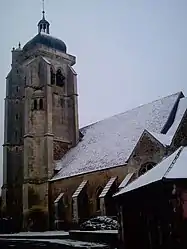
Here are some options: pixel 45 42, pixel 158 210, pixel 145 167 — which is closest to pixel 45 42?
pixel 45 42

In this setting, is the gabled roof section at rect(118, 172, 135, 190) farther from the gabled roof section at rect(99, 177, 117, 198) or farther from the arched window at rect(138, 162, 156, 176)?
Answer: the gabled roof section at rect(99, 177, 117, 198)

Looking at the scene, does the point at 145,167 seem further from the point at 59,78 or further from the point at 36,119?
the point at 59,78

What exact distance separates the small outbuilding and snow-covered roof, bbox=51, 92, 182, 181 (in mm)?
14319

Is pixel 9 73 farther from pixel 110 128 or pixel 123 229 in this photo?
pixel 123 229

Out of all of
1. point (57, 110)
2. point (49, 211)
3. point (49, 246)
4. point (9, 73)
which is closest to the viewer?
point (49, 246)

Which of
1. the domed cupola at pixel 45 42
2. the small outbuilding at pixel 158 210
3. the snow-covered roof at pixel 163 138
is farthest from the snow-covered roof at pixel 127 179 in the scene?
the domed cupola at pixel 45 42

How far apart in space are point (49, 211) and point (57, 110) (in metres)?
10.9

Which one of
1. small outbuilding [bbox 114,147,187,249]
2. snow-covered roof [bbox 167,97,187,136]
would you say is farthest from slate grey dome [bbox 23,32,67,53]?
small outbuilding [bbox 114,147,187,249]

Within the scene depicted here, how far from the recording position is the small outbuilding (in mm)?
9555

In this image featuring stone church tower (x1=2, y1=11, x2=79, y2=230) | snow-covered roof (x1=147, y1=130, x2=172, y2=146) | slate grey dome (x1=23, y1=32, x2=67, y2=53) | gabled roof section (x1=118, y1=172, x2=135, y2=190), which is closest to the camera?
snow-covered roof (x1=147, y1=130, x2=172, y2=146)

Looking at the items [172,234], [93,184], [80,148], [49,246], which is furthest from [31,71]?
[172,234]

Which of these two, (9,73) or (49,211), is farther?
(9,73)

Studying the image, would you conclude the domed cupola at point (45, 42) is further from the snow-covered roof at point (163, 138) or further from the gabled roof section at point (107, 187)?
the snow-covered roof at point (163, 138)

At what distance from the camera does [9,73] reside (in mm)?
43656
